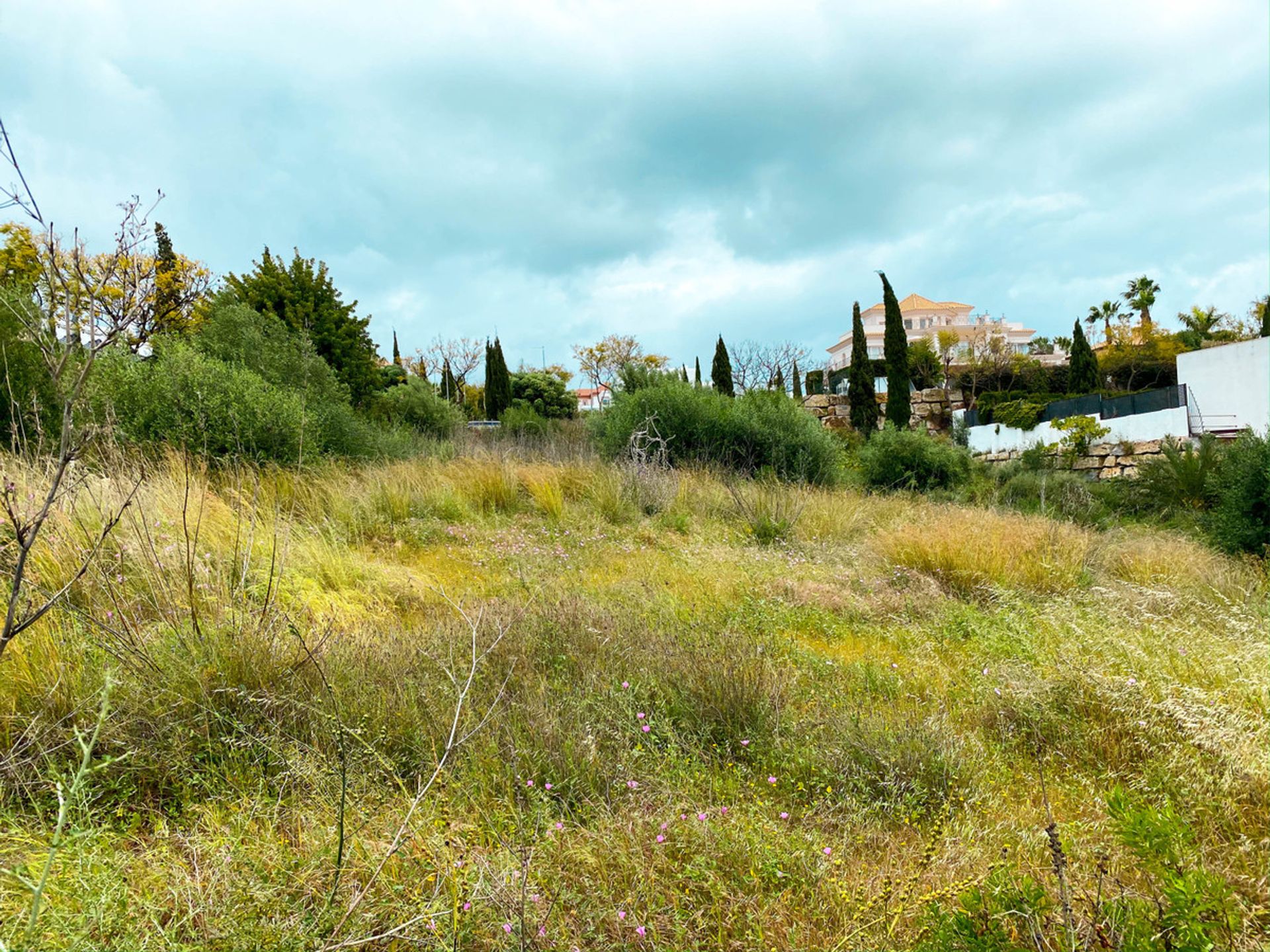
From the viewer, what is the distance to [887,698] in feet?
9.23

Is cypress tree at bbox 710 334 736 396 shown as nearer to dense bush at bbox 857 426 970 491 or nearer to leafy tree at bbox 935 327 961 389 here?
leafy tree at bbox 935 327 961 389

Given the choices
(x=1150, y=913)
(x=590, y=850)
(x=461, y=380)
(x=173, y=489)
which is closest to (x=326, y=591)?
(x=173, y=489)

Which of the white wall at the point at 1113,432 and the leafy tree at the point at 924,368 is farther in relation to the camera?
the leafy tree at the point at 924,368

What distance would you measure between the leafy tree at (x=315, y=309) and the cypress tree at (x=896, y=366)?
15405 millimetres

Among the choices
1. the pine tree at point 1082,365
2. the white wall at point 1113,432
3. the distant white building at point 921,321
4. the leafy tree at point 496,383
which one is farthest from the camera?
the distant white building at point 921,321

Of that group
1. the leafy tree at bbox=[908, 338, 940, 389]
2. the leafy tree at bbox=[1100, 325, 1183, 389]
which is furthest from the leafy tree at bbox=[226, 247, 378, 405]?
the leafy tree at bbox=[1100, 325, 1183, 389]

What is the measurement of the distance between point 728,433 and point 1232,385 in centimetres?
1069

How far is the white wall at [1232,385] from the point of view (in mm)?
12359

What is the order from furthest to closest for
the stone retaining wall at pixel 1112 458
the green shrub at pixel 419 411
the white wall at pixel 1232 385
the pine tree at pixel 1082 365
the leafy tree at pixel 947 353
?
the leafy tree at pixel 947 353
the pine tree at pixel 1082 365
the green shrub at pixel 419 411
the stone retaining wall at pixel 1112 458
the white wall at pixel 1232 385

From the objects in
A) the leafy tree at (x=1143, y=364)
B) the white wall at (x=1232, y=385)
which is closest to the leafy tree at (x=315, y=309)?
the white wall at (x=1232, y=385)

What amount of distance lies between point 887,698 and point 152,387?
774 centimetres

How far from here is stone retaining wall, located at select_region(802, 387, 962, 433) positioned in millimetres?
21695

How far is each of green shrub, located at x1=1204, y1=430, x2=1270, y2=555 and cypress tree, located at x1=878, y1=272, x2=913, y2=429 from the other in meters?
13.0

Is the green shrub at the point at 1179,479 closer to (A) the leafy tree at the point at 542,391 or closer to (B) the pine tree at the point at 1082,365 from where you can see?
(B) the pine tree at the point at 1082,365
